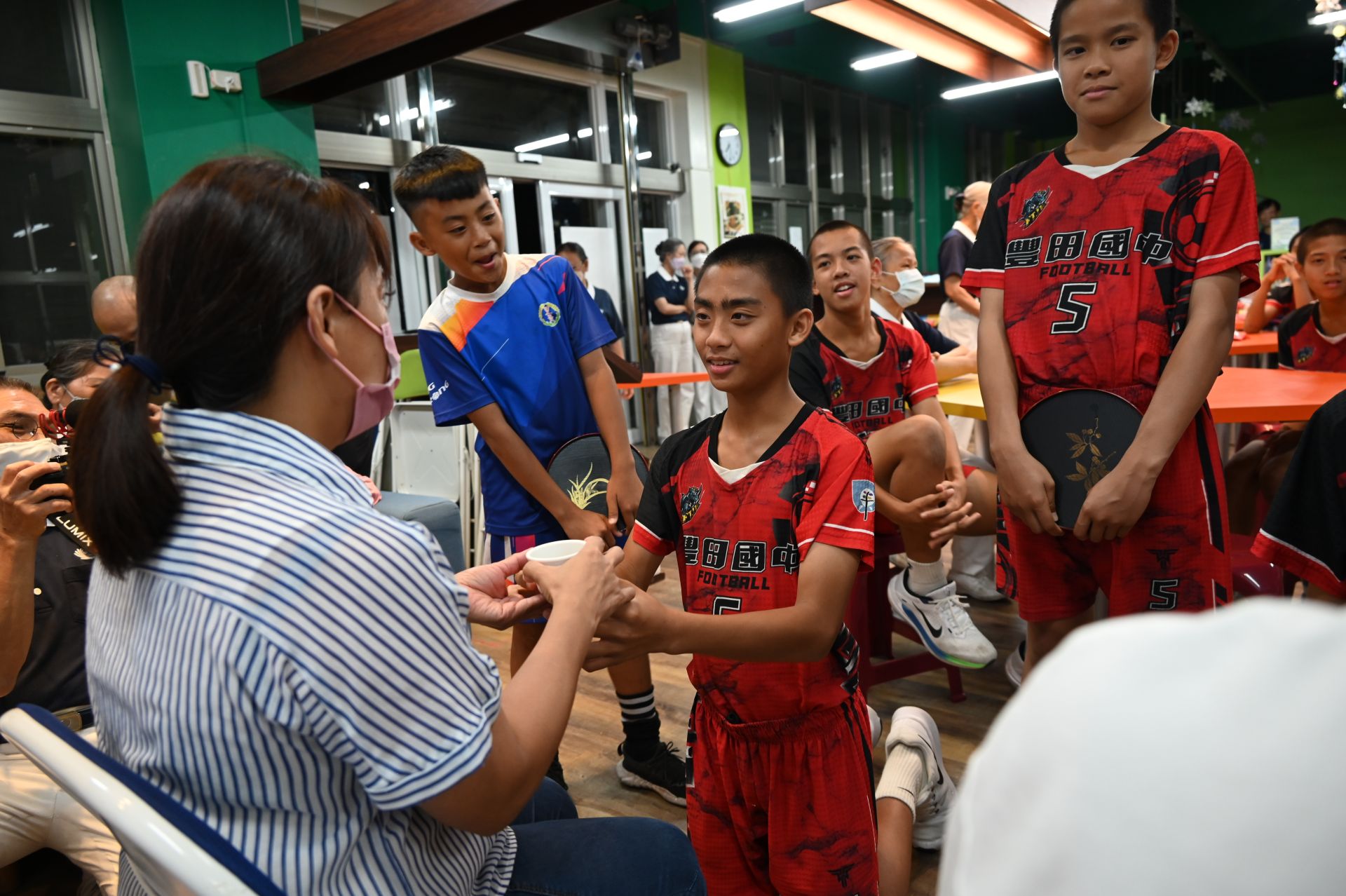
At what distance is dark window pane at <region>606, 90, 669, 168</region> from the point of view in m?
8.29

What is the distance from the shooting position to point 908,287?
3369mm

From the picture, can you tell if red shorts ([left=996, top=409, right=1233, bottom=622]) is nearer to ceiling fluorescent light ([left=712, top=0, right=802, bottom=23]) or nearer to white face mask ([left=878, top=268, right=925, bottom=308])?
white face mask ([left=878, top=268, right=925, bottom=308])

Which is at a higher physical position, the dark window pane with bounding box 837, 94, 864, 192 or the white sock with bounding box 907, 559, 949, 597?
the dark window pane with bounding box 837, 94, 864, 192

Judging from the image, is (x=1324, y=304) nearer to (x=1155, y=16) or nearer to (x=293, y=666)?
(x=1155, y=16)

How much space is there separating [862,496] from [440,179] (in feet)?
4.19

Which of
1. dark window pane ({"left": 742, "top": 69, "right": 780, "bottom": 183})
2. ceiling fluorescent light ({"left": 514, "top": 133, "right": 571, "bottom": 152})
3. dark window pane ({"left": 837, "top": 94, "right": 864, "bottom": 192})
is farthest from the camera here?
dark window pane ({"left": 837, "top": 94, "right": 864, "bottom": 192})

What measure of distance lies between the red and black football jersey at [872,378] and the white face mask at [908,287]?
0.97 m

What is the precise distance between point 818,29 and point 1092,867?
36.5ft

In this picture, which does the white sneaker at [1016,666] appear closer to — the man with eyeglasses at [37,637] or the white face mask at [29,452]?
the man with eyeglasses at [37,637]

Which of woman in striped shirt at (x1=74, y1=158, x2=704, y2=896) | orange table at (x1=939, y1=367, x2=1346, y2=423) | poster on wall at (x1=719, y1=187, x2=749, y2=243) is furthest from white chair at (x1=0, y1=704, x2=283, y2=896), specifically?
poster on wall at (x1=719, y1=187, x2=749, y2=243)

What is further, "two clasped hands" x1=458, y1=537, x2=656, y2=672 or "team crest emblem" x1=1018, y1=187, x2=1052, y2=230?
"team crest emblem" x1=1018, y1=187, x2=1052, y2=230

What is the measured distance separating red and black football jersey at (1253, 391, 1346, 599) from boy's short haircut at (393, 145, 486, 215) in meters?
1.70

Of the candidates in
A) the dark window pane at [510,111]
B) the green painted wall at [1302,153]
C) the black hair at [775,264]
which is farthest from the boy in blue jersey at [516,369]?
the green painted wall at [1302,153]

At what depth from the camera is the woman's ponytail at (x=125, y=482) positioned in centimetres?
73
